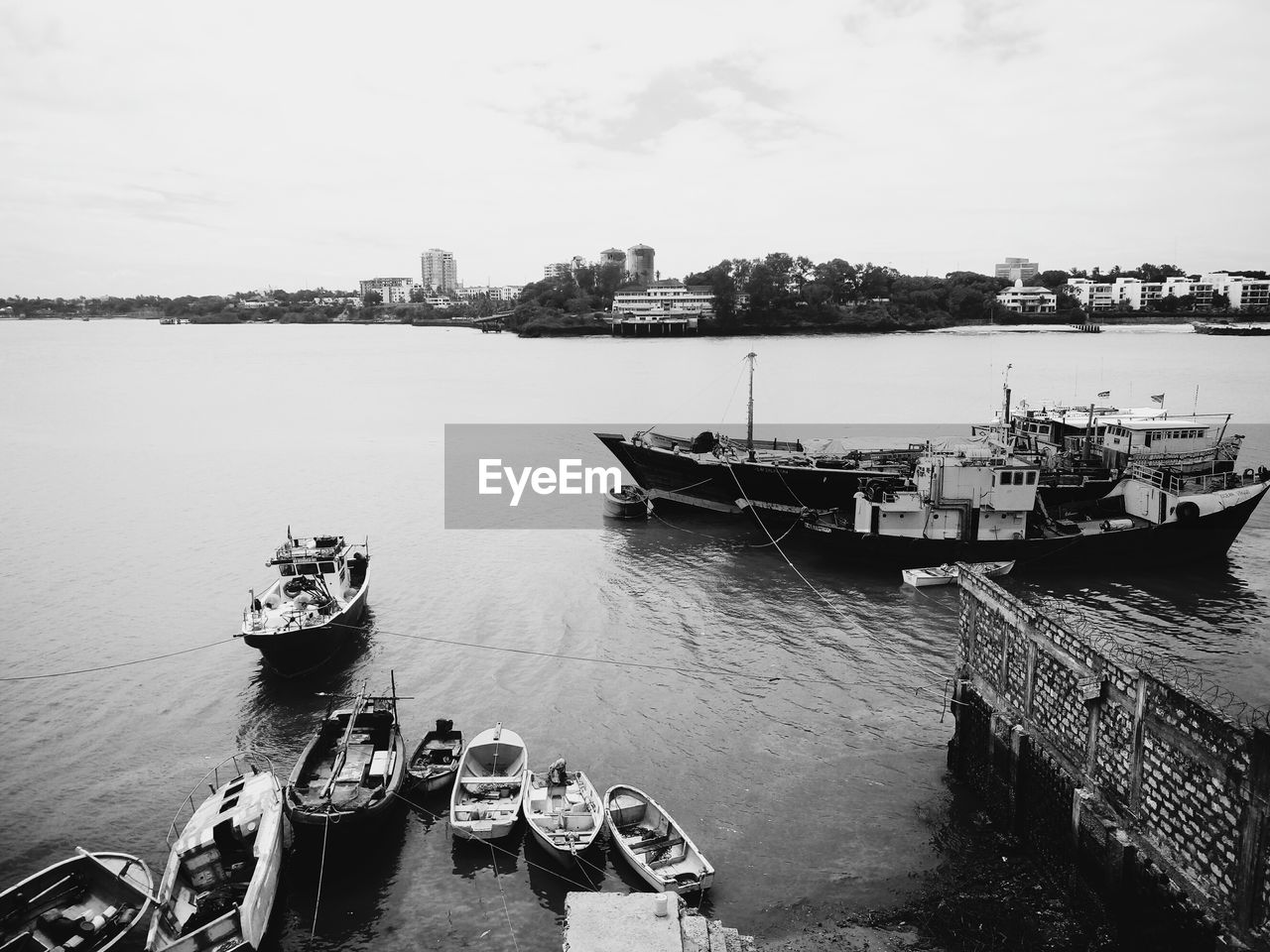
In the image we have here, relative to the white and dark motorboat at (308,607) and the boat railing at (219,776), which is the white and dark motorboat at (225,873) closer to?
the boat railing at (219,776)

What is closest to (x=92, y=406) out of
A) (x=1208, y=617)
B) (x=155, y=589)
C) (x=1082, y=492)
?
(x=155, y=589)

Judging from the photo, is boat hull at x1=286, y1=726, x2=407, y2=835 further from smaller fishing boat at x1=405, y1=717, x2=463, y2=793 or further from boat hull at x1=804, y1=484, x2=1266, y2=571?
boat hull at x1=804, y1=484, x2=1266, y2=571

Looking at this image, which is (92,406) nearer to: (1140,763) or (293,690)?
(293,690)

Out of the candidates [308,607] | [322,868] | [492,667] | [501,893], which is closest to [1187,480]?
→ [492,667]

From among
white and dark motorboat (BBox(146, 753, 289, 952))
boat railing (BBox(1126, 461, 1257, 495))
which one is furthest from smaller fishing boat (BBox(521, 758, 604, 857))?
boat railing (BBox(1126, 461, 1257, 495))

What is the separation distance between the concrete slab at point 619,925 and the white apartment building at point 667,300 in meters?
171

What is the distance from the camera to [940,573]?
31.5 m

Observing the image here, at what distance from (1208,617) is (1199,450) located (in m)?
12.1

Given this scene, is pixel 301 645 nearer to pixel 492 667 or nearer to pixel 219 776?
pixel 219 776

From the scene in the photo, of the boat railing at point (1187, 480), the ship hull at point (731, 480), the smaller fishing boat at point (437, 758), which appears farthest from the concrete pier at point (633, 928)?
the boat railing at point (1187, 480)

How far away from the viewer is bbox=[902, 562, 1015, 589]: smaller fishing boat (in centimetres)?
3120

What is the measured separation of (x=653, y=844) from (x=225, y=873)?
24.0ft

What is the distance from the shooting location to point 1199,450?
37438 mm

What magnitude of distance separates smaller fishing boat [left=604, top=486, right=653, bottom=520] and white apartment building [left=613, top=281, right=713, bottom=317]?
5326 inches
